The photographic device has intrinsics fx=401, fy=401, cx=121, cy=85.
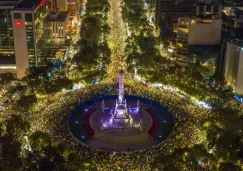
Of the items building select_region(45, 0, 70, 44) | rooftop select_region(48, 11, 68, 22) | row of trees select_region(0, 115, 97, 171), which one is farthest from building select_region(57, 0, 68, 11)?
row of trees select_region(0, 115, 97, 171)

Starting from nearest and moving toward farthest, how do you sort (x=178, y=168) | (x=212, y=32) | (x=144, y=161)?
(x=178, y=168) → (x=144, y=161) → (x=212, y=32)

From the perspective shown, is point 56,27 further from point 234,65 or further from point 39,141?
point 39,141

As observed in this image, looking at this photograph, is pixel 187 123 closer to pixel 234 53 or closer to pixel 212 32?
pixel 234 53

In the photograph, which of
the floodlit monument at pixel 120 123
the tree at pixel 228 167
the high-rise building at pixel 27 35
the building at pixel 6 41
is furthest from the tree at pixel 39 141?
the building at pixel 6 41

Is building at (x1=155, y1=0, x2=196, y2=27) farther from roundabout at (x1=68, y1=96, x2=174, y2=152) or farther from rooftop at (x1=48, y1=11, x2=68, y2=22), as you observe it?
roundabout at (x1=68, y1=96, x2=174, y2=152)

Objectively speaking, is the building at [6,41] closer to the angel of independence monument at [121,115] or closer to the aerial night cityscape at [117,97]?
the aerial night cityscape at [117,97]

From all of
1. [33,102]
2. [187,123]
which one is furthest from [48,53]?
[187,123]

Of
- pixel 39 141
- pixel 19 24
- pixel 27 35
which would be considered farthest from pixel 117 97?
pixel 19 24
